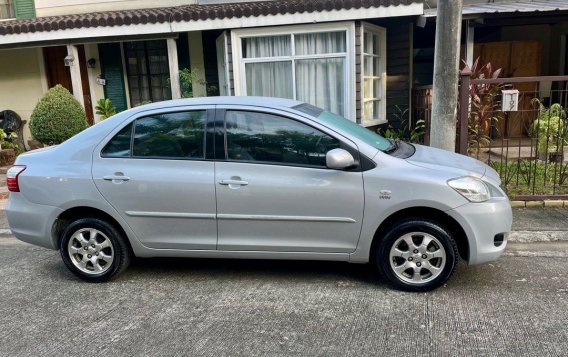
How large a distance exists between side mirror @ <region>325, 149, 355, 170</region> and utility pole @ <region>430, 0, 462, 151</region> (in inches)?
102

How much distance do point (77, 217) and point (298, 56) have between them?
19.0 feet

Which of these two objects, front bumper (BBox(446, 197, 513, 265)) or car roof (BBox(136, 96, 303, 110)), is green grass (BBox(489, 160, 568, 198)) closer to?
front bumper (BBox(446, 197, 513, 265))

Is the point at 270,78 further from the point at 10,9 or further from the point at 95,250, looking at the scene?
the point at 10,9

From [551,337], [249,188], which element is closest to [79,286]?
[249,188]

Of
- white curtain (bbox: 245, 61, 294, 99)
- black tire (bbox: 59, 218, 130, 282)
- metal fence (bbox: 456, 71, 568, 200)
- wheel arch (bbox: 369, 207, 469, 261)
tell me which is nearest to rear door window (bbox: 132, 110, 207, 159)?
black tire (bbox: 59, 218, 130, 282)

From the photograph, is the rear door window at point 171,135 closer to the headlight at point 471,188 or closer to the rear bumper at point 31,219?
the rear bumper at point 31,219

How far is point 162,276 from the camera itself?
4539mm

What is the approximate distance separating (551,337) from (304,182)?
6.73 ft

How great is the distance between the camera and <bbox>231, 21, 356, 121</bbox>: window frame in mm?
8758

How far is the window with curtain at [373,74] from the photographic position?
9523 mm

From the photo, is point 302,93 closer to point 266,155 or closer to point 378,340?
point 266,155

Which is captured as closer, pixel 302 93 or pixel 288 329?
pixel 288 329

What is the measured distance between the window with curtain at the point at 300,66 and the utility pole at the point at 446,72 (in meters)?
3.25

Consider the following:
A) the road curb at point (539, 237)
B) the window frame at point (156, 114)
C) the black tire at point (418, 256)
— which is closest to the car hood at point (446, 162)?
the black tire at point (418, 256)
